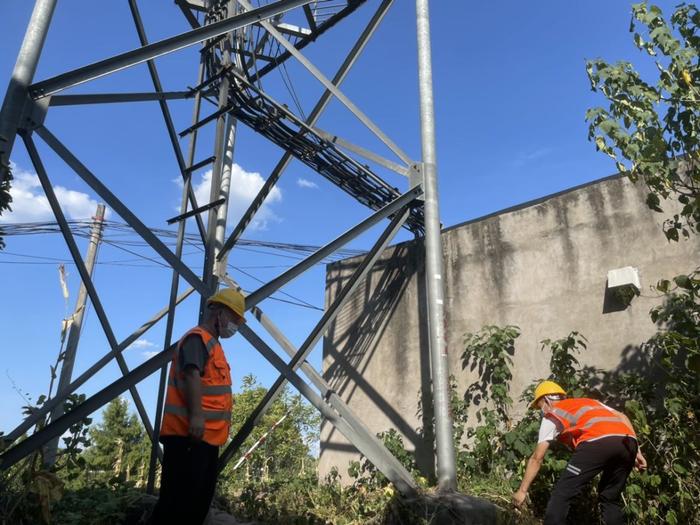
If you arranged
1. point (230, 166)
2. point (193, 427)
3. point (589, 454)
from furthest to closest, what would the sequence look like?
1. point (230, 166)
2. point (589, 454)
3. point (193, 427)

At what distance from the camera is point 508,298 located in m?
5.95

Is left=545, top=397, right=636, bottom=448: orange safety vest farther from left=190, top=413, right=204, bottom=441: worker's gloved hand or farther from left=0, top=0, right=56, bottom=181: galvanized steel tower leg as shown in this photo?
left=0, top=0, right=56, bottom=181: galvanized steel tower leg

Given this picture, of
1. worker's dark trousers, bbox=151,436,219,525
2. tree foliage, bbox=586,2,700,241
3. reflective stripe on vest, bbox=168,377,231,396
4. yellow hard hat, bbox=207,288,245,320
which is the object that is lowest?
worker's dark trousers, bbox=151,436,219,525

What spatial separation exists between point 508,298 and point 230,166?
11.7 ft

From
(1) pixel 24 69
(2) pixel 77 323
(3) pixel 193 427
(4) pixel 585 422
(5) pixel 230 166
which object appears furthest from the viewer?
(2) pixel 77 323

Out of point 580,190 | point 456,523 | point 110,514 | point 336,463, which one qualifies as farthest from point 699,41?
point 336,463

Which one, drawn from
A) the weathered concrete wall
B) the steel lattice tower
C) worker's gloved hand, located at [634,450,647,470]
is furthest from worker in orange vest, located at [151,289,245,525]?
the weathered concrete wall

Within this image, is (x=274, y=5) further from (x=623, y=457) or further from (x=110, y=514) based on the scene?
(x=623, y=457)

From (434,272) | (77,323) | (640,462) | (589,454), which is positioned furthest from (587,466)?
(77,323)

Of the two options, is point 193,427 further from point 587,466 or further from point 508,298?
point 508,298

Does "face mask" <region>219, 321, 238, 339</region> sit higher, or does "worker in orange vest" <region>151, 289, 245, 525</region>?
"face mask" <region>219, 321, 238, 339</region>

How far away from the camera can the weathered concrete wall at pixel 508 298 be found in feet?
16.7

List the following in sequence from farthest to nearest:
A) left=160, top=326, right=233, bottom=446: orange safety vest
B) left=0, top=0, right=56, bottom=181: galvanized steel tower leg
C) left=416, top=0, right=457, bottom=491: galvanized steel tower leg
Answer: left=416, top=0, right=457, bottom=491: galvanized steel tower leg → left=0, top=0, right=56, bottom=181: galvanized steel tower leg → left=160, top=326, right=233, bottom=446: orange safety vest

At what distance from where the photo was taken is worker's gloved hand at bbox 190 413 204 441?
235cm
